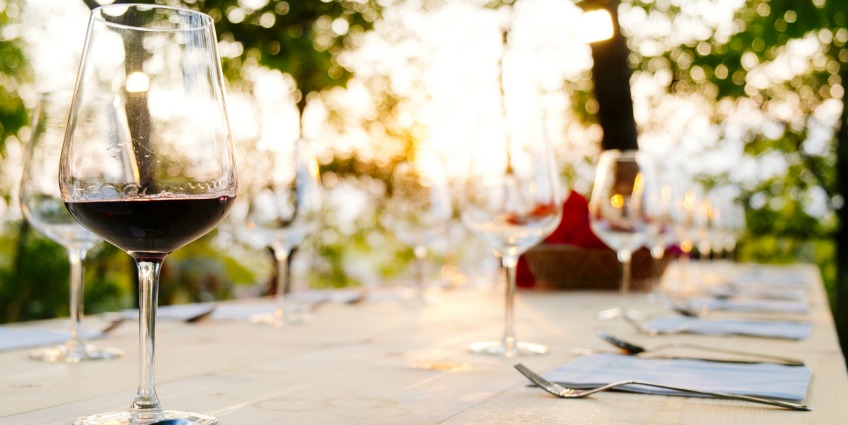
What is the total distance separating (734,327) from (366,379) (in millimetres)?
848

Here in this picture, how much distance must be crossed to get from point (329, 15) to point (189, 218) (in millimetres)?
3291

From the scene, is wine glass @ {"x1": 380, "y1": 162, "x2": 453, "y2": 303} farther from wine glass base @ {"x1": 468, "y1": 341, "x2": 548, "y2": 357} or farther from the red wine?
the red wine

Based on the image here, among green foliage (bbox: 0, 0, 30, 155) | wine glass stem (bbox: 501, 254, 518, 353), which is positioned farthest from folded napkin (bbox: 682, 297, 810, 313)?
green foliage (bbox: 0, 0, 30, 155)

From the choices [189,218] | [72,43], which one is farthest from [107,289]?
[189,218]

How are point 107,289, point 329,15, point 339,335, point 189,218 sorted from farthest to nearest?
point 107,289 → point 329,15 → point 339,335 → point 189,218

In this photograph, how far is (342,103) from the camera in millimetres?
9805

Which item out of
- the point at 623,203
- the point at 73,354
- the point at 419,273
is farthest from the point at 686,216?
the point at 73,354

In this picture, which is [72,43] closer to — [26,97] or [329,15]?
[26,97]

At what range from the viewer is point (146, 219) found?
799 millimetres

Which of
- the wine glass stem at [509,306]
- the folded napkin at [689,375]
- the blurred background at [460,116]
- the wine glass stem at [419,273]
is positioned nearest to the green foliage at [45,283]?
the blurred background at [460,116]

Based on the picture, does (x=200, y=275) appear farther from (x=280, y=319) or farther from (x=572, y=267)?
(x=280, y=319)

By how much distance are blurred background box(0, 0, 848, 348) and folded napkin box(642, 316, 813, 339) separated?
14.0 feet

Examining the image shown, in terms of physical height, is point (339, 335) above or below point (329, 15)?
below

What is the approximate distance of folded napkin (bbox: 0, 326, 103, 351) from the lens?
1320 mm
